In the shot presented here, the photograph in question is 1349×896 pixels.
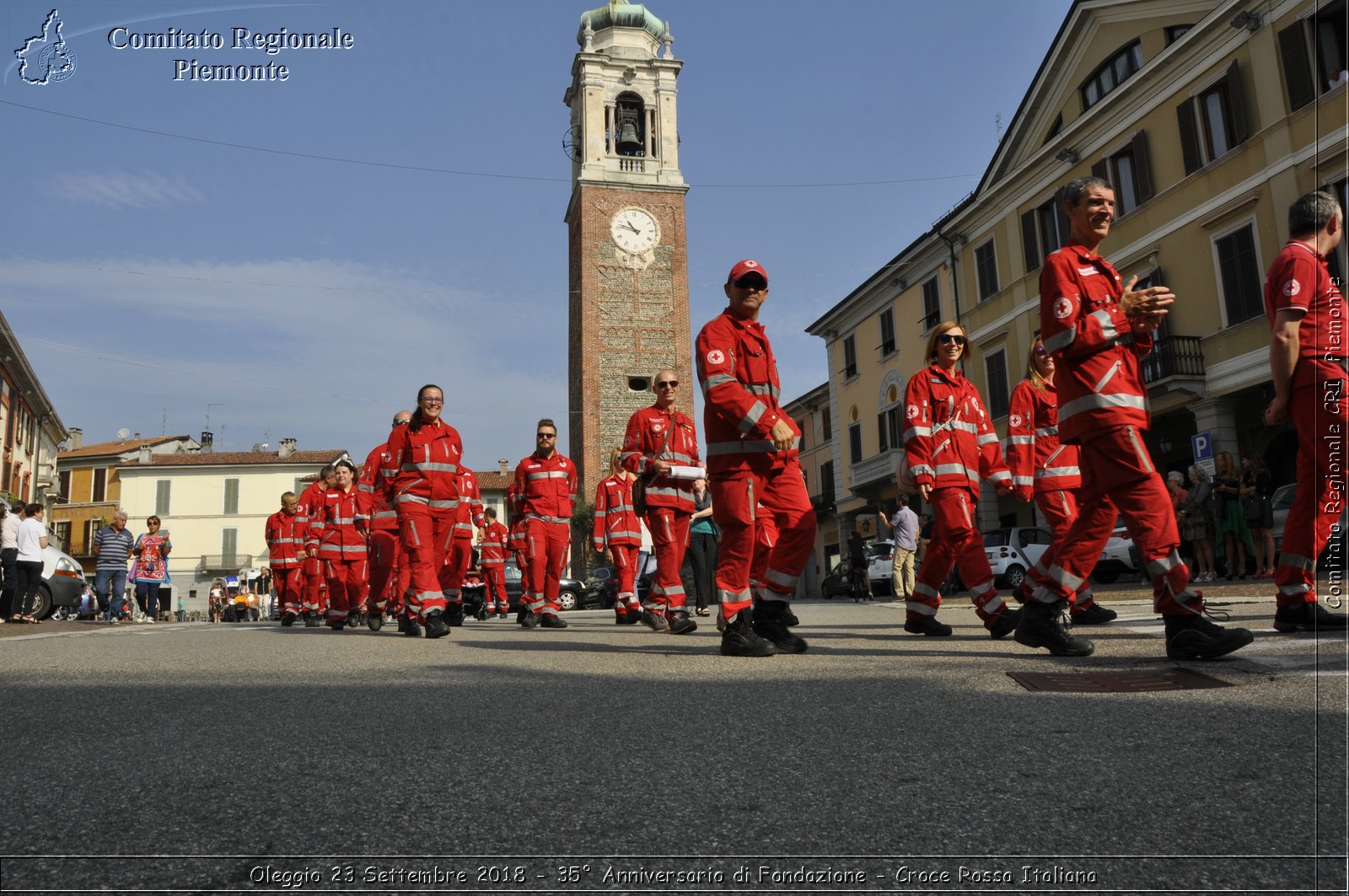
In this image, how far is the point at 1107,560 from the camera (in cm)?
1983

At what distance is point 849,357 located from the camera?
134ft

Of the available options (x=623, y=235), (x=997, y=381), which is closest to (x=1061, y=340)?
(x=997, y=381)

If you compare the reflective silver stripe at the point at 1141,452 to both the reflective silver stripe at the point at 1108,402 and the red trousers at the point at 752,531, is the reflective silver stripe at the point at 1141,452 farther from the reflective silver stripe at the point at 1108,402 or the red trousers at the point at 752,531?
the red trousers at the point at 752,531

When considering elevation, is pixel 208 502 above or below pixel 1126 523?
above

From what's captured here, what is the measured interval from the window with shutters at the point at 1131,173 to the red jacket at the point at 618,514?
13835mm

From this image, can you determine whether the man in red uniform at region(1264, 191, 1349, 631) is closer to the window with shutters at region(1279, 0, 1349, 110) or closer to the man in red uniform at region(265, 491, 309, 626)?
the window with shutters at region(1279, 0, 1349, 110)

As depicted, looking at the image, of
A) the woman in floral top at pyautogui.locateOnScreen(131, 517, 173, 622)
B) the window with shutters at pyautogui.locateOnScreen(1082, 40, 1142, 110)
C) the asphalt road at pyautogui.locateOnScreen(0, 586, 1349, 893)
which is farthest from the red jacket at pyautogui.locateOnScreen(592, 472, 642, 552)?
the window with shutters at pyautogui.locateOnScreen(1082, 40, 1142, 110)

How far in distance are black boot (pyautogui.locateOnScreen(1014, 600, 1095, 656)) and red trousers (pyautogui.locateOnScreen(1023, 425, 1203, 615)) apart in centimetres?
4

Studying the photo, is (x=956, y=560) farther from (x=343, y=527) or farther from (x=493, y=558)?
(x=493, y=558)

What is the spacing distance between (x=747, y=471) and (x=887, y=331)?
32641 millimetres

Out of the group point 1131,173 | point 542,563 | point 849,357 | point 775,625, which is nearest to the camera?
point 775,625

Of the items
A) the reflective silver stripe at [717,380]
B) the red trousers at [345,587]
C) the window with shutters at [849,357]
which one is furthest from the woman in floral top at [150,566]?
the window with shutters at [849,357]

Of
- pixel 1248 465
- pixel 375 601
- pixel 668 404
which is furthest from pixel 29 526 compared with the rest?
pixel 1248 465

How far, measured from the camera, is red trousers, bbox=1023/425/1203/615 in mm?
4320
